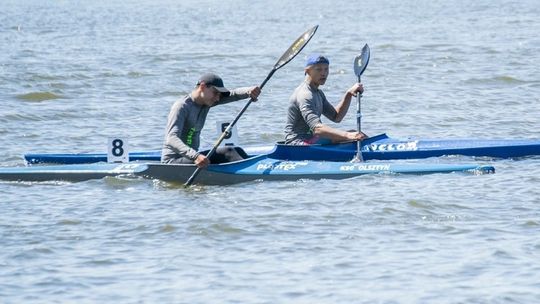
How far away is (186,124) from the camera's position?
1277 centimetres

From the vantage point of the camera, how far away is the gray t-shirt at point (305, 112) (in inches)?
539

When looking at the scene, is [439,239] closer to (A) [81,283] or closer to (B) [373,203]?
(B) [373,203]

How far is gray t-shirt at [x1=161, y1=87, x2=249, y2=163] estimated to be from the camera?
497 inches

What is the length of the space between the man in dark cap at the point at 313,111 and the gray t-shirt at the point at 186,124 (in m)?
1.11

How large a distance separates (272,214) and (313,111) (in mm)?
2433

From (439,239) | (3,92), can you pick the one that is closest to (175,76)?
(3,92)

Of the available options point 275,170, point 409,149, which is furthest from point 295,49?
point 275,170

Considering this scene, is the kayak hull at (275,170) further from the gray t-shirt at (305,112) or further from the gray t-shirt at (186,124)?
the gray t-shirt at (305,112)

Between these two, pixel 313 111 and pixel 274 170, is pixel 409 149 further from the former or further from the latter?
pixel 274 170

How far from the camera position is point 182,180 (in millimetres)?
12914

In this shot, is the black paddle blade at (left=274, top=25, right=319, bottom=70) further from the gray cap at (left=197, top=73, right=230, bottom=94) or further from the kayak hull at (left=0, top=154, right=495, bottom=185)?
the gray cap at (left=197, top=73, right=230, bottom=94)

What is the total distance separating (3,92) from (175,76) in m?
4.36

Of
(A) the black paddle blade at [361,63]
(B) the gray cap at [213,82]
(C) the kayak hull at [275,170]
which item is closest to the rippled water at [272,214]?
(C) the kayak hull at [275,170]

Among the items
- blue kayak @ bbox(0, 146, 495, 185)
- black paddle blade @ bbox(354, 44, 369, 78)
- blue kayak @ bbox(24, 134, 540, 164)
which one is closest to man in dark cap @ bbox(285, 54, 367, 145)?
blue kayak @ bbox(24, 134, 540, 164)
